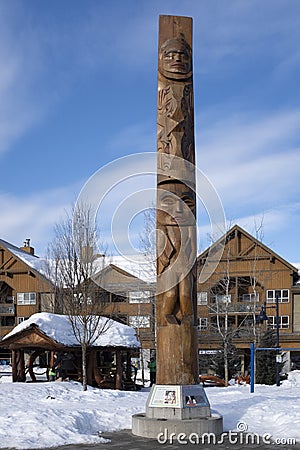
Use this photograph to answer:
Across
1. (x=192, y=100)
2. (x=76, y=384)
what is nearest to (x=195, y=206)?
(x=192, y=100)

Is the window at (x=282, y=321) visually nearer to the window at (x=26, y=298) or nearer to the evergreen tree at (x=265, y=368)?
the evergreen tree at (x=265, y=368)

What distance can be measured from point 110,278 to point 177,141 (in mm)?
34242

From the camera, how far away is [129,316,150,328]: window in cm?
4094

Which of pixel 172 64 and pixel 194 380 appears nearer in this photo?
pixel 194 380

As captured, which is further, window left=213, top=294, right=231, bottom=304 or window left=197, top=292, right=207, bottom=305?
window left=197, top=292, right=207, bottom=305

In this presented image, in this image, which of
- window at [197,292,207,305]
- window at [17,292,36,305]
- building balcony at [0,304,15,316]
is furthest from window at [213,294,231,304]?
building balcony at [0,304,15,316]

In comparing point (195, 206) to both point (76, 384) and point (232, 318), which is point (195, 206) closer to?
point (76, 384)

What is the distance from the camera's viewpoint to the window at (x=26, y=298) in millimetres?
51781

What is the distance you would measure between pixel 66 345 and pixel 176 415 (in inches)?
482

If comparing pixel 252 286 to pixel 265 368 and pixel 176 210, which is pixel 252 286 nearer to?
pixel 265 368

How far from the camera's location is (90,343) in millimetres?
23484

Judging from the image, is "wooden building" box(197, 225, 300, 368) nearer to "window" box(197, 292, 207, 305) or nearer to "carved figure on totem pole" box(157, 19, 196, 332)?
"window" box(197, 292, 207, 305)

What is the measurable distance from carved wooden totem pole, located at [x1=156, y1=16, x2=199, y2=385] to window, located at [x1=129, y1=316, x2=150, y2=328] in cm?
2782

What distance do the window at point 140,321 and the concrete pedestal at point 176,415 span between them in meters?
27.9
